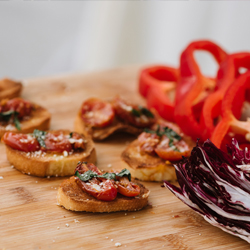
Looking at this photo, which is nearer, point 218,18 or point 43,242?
point 43,242

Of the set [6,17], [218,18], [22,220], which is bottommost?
[22,220]

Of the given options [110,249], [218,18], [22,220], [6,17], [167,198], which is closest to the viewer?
[110,249]

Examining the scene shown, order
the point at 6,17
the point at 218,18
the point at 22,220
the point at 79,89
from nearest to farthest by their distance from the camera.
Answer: the point at 22,220
the point at 79,89
the point at 6,17
the point at 218,18

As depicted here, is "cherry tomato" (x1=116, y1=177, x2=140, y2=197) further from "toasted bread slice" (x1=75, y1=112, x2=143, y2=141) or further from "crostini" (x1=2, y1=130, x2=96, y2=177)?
"toasted bread slice" (x1=75, y1=112, x2=143, y2=141)

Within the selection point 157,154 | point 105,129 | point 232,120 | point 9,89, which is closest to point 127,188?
point 157,154

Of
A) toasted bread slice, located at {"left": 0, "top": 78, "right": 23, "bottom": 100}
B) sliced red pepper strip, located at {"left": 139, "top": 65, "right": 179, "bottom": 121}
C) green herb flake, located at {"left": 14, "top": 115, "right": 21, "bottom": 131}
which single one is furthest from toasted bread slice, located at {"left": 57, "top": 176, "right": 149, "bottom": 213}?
toasted bread slice, located at {"left": 0, "top": 78, "right": 23, "bottom": 100}

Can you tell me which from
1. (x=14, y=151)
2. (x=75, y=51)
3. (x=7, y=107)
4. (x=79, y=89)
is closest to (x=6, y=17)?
(x=75, y=51)

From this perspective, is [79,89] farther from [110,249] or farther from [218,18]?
[218,18]
